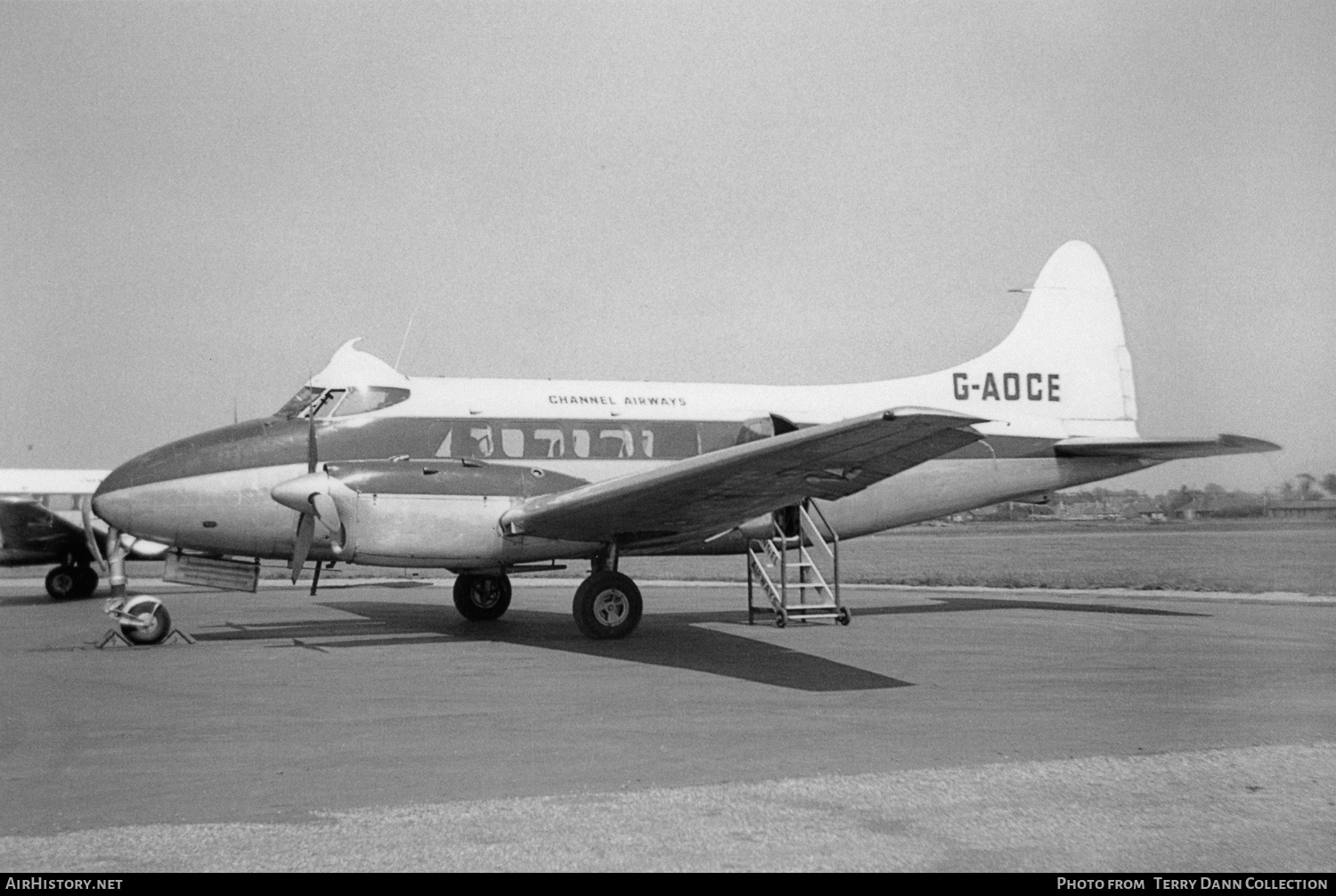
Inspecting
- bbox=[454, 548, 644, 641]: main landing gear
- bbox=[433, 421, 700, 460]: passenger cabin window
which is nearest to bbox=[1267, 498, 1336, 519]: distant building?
bbox=[433, 421, 700, 460]: passenger cabin window

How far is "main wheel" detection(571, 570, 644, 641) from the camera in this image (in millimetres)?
13609

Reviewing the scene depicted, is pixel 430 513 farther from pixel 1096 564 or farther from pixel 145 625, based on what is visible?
pixel 1096 564

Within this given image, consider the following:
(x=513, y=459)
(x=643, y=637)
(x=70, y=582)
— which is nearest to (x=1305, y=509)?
(x=643, y=637)

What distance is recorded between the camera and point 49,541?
76.2 feet

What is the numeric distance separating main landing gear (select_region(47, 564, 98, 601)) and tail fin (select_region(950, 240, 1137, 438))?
17468 millimetres

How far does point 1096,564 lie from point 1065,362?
1919 centimetres

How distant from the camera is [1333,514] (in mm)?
55875

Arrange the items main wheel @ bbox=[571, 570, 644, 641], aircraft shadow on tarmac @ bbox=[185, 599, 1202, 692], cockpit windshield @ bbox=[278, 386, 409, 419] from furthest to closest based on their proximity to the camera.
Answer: cockpit windshield @ bbox=[278, 386, 409, 419]
main wheel @ bbox=[571, 570, 644, 641]
aircraft shadow on tarmac @ bbox=[185, 599, 1202, 692]

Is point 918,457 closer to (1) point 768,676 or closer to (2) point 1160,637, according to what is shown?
(1) point 768,676

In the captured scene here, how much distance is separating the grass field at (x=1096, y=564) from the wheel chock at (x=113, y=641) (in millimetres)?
18120

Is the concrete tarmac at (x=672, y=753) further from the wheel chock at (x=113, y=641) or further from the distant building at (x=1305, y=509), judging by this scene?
the distant building at (x=1305, y=509)

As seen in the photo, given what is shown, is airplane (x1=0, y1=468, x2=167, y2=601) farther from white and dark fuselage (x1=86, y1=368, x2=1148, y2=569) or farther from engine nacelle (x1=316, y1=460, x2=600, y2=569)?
engine nacelle (x1=316, y1=460, x2=600, y2=569)

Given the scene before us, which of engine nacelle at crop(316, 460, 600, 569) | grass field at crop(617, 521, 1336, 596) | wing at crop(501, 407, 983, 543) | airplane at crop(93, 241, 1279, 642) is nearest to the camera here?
wing at crop(501, 407, 983, 543)
